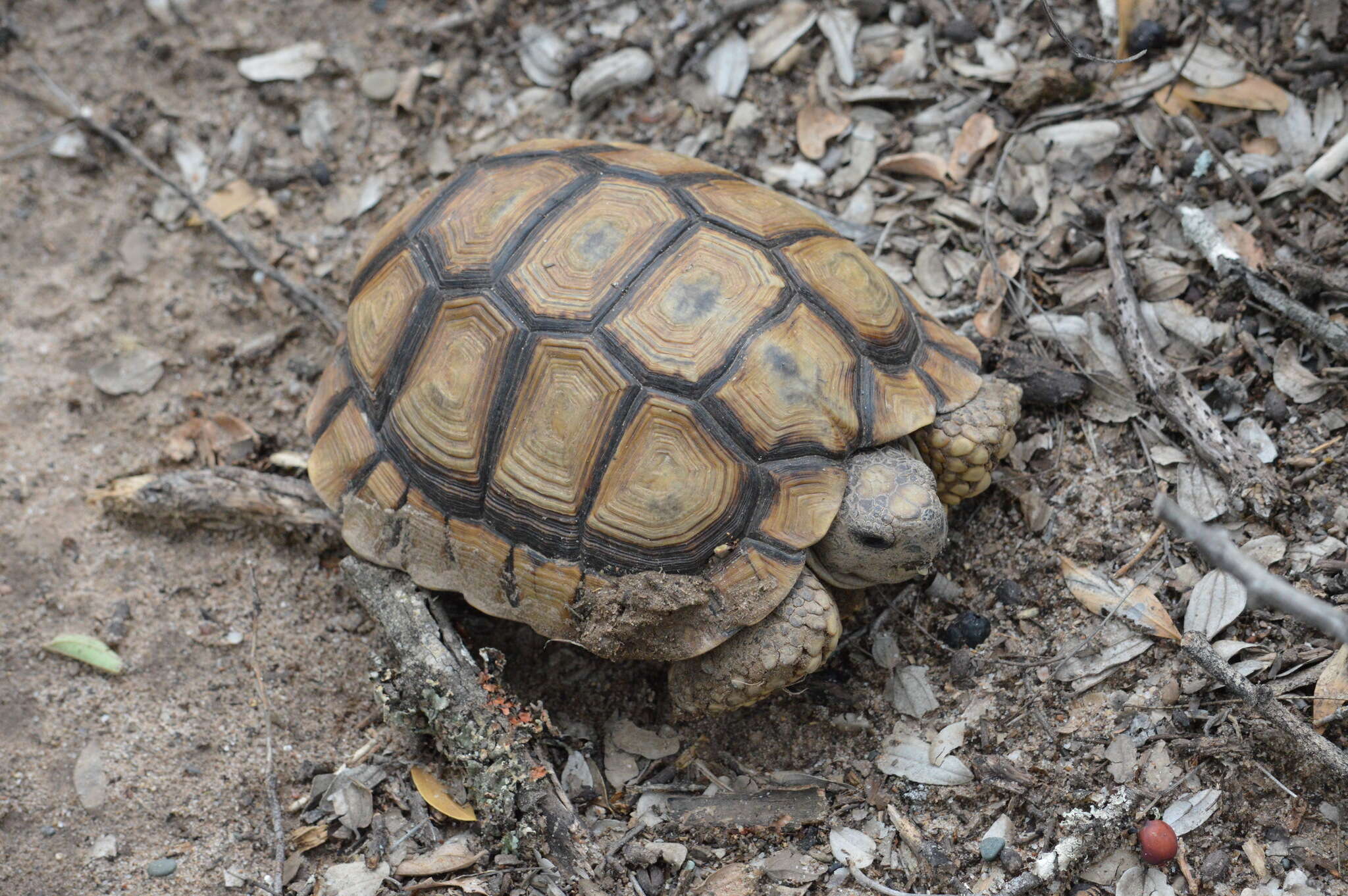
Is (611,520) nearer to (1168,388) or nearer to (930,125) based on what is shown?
(1168,388)

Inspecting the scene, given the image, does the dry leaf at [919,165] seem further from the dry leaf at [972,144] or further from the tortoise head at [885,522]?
the tortoise head at [885,522]

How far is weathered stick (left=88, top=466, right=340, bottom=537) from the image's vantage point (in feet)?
12.6

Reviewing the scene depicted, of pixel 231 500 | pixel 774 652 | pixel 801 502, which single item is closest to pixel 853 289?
pixel 801 502

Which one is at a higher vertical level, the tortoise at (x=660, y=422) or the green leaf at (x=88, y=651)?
the tortoise at (x=660, y=422)

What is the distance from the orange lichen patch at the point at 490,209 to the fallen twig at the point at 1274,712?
8.05 ft

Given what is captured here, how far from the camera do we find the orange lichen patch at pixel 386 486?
3.38 meters

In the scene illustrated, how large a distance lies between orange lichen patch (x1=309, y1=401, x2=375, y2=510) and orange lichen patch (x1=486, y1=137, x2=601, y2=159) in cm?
109

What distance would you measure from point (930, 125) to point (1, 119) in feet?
15.4

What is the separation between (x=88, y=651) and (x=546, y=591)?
1.81 meters

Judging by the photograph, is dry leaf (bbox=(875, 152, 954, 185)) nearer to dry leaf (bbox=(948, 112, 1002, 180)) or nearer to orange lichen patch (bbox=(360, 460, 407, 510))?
dry leaf (bbox=(948, 112, 1002, 180))

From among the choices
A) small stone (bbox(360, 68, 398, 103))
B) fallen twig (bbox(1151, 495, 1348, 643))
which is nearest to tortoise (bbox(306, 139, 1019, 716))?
fallen twig (bbox(1151, 495, 1348, 643))

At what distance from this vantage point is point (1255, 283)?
3.45 metres

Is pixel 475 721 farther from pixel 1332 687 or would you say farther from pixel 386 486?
pixel 1332 687

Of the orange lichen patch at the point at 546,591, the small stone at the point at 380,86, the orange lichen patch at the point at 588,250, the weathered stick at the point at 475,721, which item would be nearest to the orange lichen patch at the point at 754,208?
the orange lichen patch at the point at 588,250
